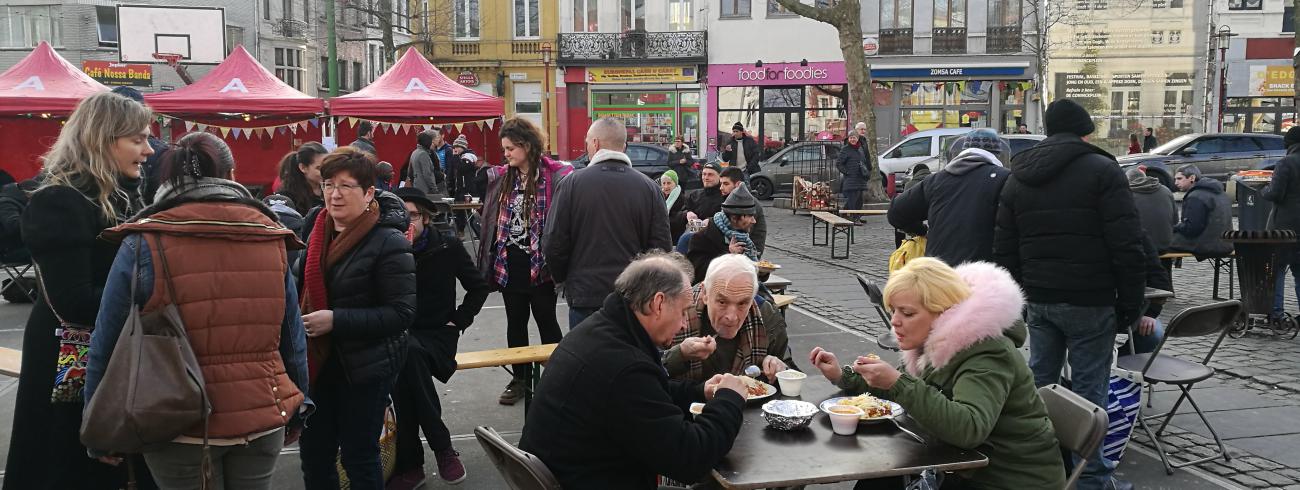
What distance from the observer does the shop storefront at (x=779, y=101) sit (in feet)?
104

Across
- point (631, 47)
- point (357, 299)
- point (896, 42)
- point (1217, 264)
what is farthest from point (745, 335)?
point (631, 47)

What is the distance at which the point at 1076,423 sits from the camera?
130 inches

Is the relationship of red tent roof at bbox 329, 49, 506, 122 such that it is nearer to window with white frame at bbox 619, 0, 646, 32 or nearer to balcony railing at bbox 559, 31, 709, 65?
balcony railing at bbox 559, 31, 709, 65

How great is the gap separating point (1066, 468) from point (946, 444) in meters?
0.75

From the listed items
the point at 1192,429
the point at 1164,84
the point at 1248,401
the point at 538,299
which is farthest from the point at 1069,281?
the point at 1164,84

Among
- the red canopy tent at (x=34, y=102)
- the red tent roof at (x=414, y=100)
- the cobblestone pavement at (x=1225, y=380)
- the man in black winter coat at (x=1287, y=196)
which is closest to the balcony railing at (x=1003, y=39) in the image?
the cobblestone pavement at (x=1225, y=380)

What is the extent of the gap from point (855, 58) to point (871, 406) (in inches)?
733

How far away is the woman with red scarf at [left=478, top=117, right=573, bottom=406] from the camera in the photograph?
18.9 feet

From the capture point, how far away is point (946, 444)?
10.4 ft

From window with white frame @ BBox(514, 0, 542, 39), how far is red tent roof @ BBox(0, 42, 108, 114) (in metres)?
20.4

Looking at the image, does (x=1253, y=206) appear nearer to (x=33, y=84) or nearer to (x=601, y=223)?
(x=601, y=223)

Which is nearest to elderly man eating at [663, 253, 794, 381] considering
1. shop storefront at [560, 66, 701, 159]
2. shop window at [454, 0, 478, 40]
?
shop storefront at [560, 66, 701, 159]

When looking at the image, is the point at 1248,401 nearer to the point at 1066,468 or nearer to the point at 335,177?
the point at 1066,468

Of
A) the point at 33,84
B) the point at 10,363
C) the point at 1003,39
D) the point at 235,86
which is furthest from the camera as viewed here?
the point at 1003,39
